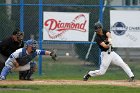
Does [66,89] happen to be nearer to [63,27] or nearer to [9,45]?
[9,45]

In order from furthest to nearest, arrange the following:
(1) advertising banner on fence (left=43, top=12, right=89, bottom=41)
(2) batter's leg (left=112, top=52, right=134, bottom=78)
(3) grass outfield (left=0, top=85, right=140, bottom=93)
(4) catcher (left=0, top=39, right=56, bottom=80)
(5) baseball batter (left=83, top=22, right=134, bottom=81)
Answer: (1) advertising banner on fence (left=43, top=12, right=89, bottom=41) → (2) batter's leg (left=112, top=52, right=134, bottom=78) → (5) baseball batter (left=83, top=22, right=134, bottom=81) → (4) catcher (left=0, top=39, right=56, bottom=80) → (3) grass outfield (left=0, top=85, right=140, bottom=93)

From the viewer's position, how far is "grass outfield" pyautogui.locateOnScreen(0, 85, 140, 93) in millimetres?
12312

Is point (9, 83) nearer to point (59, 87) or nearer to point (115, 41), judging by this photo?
point (59, 87)

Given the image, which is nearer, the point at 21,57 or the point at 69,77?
the point at 21,57

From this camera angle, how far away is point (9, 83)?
45.7 ft

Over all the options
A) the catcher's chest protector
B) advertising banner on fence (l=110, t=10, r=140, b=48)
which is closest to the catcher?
the catcher's chest protector

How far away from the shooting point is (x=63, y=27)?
18.4 meters

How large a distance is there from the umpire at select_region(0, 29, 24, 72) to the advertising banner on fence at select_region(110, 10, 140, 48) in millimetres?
4412

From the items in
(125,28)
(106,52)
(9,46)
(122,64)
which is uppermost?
(125,28)

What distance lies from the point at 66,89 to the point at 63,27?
5940mm

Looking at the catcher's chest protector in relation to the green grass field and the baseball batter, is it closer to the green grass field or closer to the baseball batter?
the green grass field

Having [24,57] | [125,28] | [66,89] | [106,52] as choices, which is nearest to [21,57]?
[24,57]

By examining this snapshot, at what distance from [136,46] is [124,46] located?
42cm

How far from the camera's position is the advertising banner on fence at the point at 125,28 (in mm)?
18453
